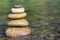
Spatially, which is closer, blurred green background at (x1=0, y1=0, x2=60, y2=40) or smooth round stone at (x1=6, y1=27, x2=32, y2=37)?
smooth round stone at (x1=6, y1=27, x2=32, y2=37)

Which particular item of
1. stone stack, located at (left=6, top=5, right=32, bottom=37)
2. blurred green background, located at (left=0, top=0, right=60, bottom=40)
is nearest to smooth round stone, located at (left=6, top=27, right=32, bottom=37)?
stone stack, located at (left=6, top=5, right=32, bottom=37)

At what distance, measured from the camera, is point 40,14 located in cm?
302

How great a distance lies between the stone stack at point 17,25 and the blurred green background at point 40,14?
0.20 metres

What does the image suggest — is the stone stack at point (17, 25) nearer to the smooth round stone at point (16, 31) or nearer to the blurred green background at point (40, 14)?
the smooth round stone at point (16, 31)

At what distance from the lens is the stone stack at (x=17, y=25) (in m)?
2.48

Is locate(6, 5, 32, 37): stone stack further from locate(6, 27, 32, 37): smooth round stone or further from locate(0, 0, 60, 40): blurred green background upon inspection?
locate(0, 0, 60, 40): blurred green background

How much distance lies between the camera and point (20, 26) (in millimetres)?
2531

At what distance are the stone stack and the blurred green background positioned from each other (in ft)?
0.65

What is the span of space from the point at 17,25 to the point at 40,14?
0.59 metres

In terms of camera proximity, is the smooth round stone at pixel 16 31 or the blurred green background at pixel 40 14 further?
the blurred green background at pixel 40 14

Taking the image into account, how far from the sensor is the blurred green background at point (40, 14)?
9.03 ft

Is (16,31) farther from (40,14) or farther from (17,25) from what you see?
(40,14)

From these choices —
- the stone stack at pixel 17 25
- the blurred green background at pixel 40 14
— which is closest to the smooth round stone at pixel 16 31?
the stone stack at pixel 17 25

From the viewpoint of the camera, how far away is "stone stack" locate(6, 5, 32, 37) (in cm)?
248
